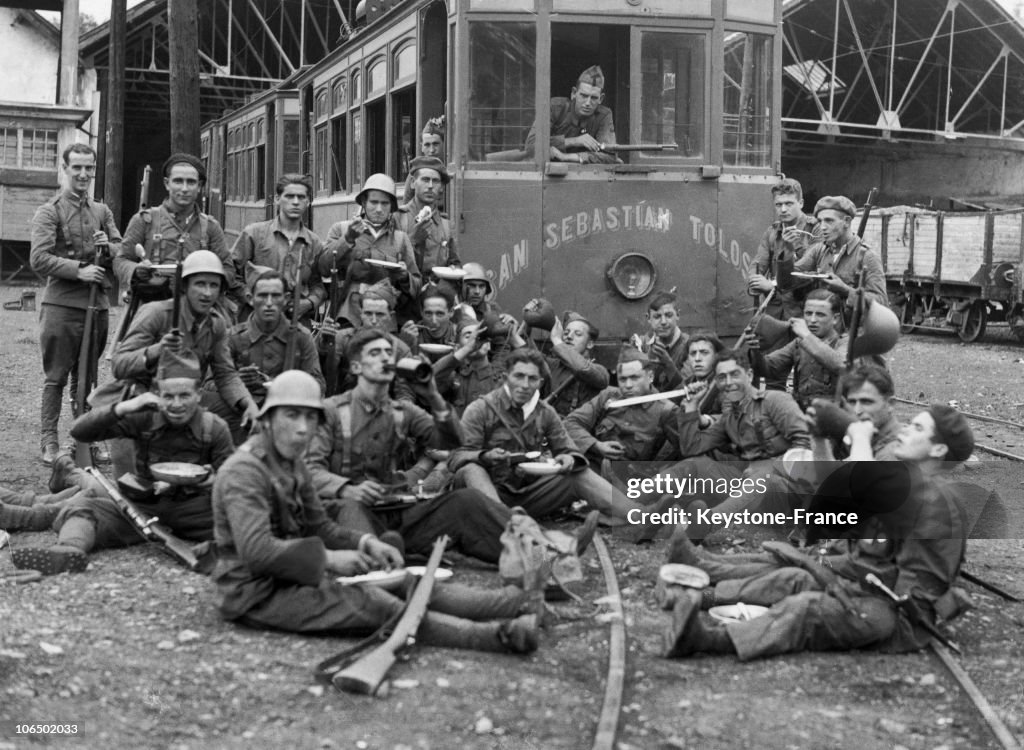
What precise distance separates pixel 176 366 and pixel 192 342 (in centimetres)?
44

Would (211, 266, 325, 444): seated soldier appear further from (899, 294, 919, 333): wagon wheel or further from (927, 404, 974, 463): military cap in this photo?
(899, 294, 919, 333): wagon wheel

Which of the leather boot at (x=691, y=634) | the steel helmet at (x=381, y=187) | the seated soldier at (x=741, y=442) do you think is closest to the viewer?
the leather boot at (x=691, y=634)

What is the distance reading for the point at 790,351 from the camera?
8812mm

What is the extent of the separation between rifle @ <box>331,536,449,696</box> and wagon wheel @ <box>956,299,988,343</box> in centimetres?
1687

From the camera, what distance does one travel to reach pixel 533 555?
5.85m

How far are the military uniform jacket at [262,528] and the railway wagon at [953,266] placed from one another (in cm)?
1588

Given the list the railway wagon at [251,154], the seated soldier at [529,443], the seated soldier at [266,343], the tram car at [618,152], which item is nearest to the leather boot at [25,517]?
the seated soldier at [266,343]

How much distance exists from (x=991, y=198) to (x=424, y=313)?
69.2ft

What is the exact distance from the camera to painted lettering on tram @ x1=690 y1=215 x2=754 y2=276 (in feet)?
33.4

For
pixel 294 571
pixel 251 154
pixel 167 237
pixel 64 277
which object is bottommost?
pixel 294 571

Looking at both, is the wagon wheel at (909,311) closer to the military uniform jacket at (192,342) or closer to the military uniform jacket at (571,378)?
the military uniform jacket at (571,378)

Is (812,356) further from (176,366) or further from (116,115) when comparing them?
(116,115)

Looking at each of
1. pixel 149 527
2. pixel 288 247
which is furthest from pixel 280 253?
pixel 149 527

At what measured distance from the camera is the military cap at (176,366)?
7.09 m
